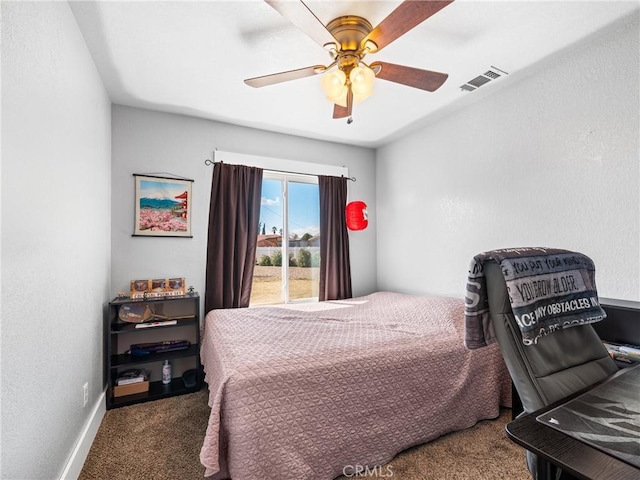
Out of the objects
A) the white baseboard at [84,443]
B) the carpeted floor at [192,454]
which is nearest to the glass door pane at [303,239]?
the carpeted floor at [192,454]

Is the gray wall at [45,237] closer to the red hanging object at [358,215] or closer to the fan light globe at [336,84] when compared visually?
the fan light globe at [336,84]

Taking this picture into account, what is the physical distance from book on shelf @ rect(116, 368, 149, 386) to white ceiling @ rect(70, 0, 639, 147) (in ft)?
8.07

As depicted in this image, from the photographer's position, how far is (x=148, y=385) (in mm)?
2635

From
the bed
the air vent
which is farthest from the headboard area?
the air vent

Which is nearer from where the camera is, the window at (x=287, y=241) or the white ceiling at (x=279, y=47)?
the white ceiling at (x=279, y=47)

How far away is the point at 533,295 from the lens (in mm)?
976

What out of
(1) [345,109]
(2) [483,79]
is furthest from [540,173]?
(1) [345,109]

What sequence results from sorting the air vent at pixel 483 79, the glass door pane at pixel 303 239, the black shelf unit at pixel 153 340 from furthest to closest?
the glass door pane at pixel 303 239, the black shelf unit at pixel 153 340, the air vent at pixel 483 79

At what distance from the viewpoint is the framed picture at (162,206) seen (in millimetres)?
2887

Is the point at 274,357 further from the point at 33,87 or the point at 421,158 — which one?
the point at 421,158

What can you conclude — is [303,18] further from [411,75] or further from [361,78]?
[411,75]

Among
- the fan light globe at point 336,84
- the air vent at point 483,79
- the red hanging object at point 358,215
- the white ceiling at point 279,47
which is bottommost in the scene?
the red hanging object at point 358,215

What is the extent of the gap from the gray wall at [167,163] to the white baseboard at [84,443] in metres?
1.03

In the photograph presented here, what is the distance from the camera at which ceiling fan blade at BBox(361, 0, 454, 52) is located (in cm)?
128
